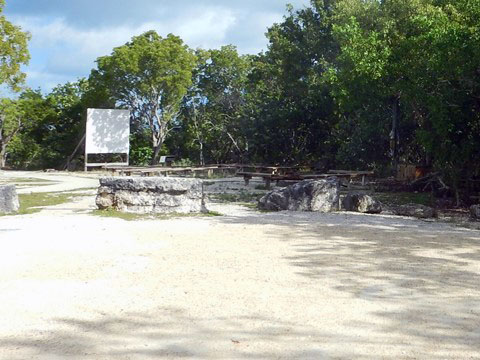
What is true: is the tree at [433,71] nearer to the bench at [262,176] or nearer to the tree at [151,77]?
the bench at [262,176]

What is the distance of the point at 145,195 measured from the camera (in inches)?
430

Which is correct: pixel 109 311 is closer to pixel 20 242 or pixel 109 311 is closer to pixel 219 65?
pixel 20 242

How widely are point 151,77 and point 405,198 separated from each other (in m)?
19.7

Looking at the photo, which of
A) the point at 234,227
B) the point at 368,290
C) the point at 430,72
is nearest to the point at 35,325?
the point at 368,290

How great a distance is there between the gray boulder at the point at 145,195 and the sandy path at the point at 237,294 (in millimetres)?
2306

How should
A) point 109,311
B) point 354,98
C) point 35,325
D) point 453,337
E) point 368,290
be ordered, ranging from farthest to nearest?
point 354,98, point 368,290, point 109,311, point 35,325, point 453,337

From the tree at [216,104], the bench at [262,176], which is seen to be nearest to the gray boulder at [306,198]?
the bench at [262,176]

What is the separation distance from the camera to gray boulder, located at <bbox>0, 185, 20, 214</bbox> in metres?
10.7

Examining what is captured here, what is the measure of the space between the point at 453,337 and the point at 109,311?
8.58 ft

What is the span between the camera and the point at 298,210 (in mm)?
11750

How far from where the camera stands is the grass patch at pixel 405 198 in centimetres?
1435

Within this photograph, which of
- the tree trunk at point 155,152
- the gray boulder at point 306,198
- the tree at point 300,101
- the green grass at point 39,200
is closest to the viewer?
the green grass at point 39,200

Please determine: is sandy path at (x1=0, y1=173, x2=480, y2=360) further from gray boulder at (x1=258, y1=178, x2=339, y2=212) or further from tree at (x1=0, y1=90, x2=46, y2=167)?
tree at (x1=0, y1=90, x2=46, y2=167)

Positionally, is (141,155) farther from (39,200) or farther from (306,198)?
(306,198)
